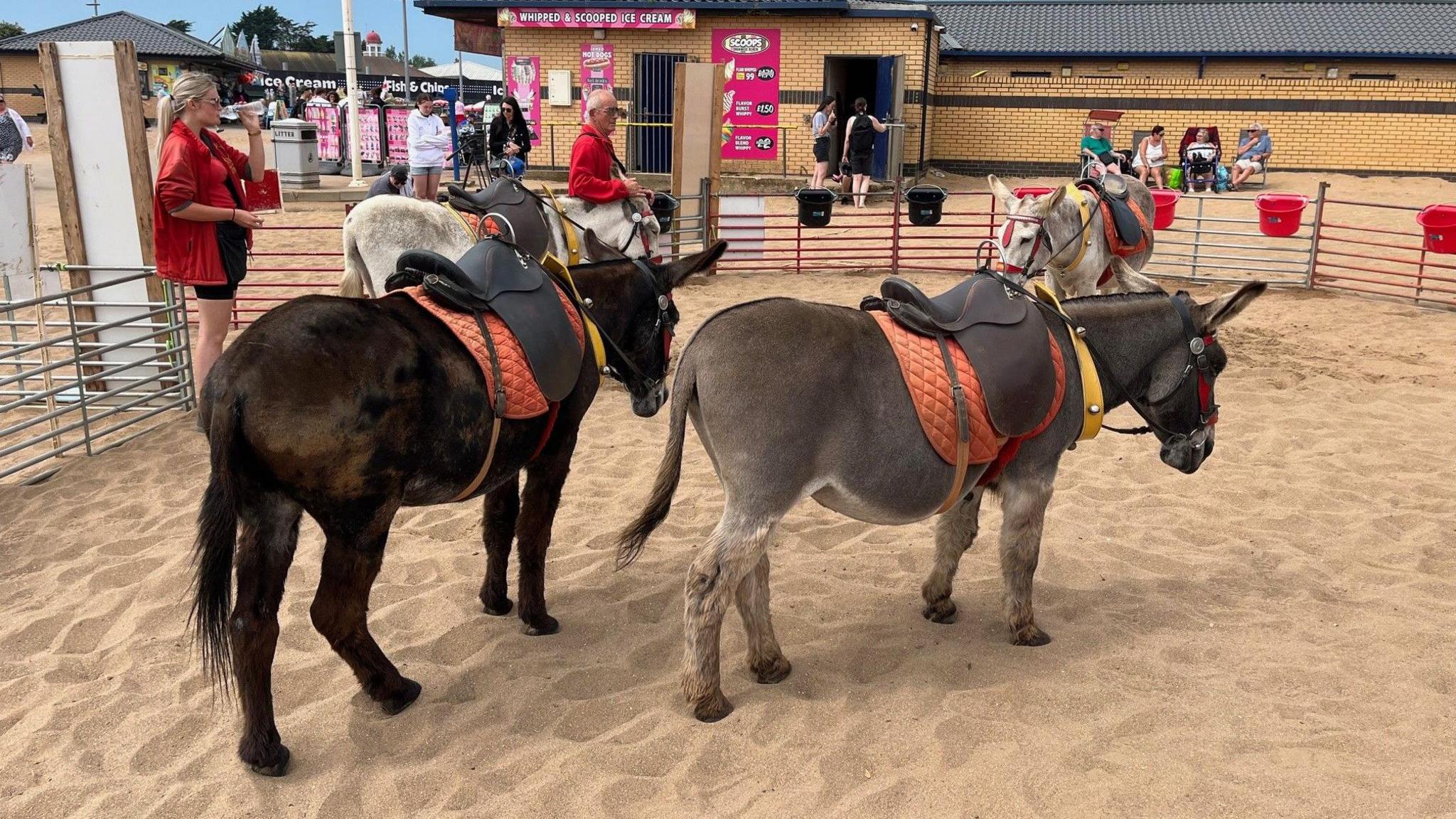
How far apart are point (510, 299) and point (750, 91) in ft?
56.7

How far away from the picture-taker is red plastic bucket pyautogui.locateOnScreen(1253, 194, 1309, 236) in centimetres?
1066

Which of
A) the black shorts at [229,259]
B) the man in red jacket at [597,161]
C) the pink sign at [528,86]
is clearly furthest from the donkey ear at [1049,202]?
the pink sign at [528,86]

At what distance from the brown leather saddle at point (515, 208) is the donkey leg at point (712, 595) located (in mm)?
4147

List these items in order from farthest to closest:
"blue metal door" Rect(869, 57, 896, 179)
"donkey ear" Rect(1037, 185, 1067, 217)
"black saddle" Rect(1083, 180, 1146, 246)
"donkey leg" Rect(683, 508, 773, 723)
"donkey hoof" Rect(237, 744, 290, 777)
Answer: "blue metal door" Rect(869, 57, 896, 179)
"black saddle" Rect(1083, 180, 1146, 246)
"donkey ear" Rect(1037, 185, 1067, 217)
"donkey leg" Rect(683, 508, 773, 723)
"donkey hoof" Rect(237, 744, 290, 777)

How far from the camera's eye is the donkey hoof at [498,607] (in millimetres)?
4414

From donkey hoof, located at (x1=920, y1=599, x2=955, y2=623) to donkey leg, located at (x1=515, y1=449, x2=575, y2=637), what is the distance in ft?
5.15

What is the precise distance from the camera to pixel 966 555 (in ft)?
16.9

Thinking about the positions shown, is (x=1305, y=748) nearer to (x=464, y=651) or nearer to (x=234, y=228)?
(x=464, y=651)

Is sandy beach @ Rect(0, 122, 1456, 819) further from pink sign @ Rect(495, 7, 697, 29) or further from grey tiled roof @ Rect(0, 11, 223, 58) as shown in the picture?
grey tiled roof @ Rect(0, 11, 223, 58)

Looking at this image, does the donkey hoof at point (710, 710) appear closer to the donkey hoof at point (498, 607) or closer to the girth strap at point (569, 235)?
the donkey hoof at point (498, 607)

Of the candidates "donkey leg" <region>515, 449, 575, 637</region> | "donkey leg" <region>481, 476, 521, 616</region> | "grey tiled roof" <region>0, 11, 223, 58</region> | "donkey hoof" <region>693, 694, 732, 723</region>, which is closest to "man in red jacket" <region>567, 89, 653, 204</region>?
"donkey leg" <region>481, 476, 521, 616</region>

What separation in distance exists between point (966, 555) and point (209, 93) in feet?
15.7

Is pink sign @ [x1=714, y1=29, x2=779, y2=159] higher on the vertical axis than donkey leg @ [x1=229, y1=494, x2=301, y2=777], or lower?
higher

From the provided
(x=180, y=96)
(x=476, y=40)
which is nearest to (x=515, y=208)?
(x=180, y=96)
